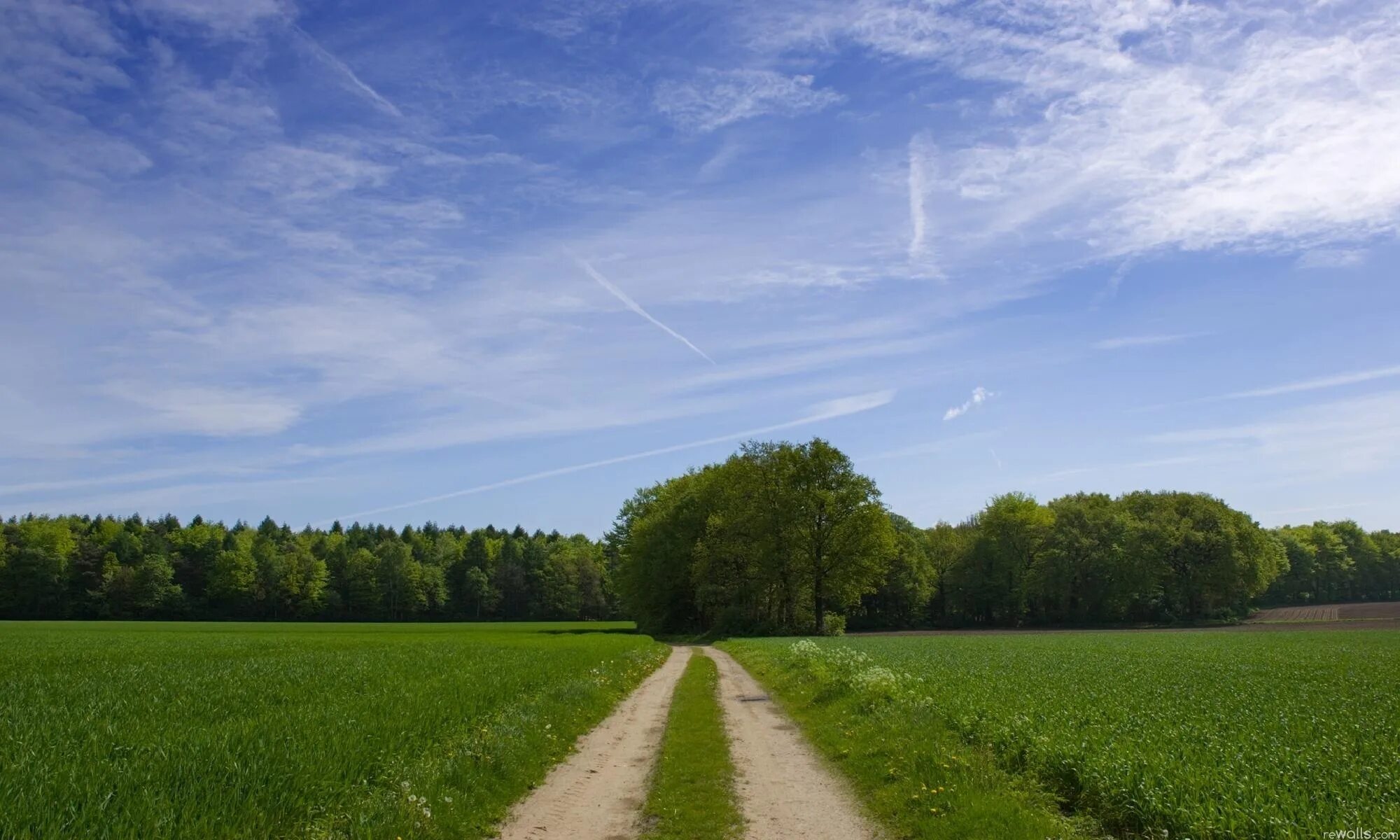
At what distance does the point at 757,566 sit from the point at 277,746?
59199 millimetres

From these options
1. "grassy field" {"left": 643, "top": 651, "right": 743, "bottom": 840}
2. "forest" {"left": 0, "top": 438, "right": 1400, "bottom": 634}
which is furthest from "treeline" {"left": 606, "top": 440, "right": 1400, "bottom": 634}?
"grassy field" {"left": 643, "top": 651, "right": 743, "bottom": 840}

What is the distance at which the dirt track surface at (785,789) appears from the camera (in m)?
9.91

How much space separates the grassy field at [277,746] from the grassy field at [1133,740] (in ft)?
20.0

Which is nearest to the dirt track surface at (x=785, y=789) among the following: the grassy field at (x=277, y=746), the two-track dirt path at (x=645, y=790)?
the two-track dirt path at (x=645, y=790)

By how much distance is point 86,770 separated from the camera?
8805 millimetres

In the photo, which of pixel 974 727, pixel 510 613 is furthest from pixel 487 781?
pixel 510 613

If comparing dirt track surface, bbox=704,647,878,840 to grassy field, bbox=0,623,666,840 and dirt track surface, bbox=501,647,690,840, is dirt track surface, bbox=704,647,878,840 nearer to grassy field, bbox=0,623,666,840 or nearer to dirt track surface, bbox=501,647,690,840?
dirt track surface, bbox=501,647,690,840

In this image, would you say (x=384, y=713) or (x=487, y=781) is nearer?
(x=487, y=781)

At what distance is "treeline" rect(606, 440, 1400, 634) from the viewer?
66062 mm

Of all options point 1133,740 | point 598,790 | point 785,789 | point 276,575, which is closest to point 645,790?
point 598,790

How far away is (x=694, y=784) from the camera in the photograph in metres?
12.3

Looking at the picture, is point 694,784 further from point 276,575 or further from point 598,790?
point 276,575

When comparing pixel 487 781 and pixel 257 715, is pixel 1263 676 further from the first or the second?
pixel 257 715

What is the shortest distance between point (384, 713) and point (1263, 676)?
23163 millimetres
